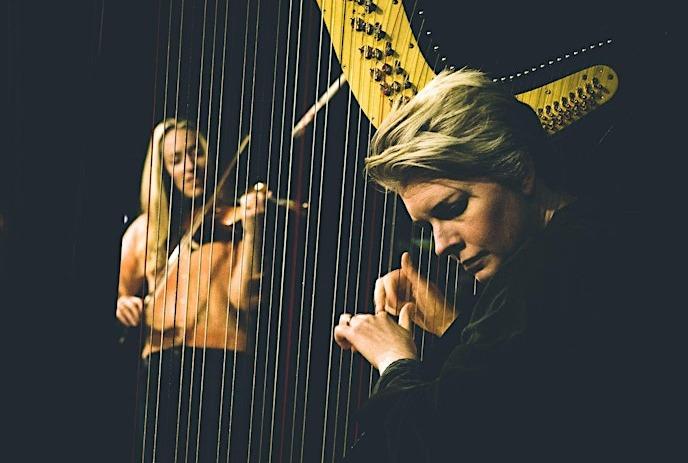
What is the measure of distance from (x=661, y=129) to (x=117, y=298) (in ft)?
3.36

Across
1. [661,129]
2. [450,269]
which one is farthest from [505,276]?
[661,129]

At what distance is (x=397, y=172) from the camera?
1679mm

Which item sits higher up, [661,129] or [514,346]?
[661,129]

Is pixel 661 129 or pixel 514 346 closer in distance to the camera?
pixel 514 346

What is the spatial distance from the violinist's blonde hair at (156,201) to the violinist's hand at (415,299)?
377mm

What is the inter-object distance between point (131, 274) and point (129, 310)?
0.06 m

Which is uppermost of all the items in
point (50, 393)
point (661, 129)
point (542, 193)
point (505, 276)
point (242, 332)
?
point (661, 129)

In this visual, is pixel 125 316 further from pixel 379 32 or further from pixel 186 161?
pixel 379 32

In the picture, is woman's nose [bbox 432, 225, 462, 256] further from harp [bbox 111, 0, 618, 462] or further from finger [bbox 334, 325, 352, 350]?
finger [bbox 334, 325, 352, 350]

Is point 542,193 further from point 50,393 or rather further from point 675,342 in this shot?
point 50,393

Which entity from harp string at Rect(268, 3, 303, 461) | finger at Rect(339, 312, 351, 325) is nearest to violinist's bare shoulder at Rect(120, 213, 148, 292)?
harp string at Rect(268, 3, 303, 461)

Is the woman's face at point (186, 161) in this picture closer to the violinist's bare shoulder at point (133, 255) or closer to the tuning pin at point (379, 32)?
→ the violinist's bare shoulder at point (133, 255)

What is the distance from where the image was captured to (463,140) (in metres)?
1.67

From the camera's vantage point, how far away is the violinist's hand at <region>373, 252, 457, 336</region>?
66.1 inches
